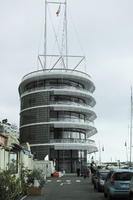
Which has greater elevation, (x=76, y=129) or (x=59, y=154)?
(x=76, y=129)

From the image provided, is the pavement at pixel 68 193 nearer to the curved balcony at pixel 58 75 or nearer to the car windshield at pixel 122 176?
the car windshield at pixel 122 176

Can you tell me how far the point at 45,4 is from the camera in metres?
83.2

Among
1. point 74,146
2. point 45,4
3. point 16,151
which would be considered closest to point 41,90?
point 74,146

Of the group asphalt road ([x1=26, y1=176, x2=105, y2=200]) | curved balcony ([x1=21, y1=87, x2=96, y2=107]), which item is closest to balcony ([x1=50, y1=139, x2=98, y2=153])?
curved balcony ([x1=21, y1=87, x2=96, y2=107])

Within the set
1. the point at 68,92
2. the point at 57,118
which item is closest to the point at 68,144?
the point at 57,118

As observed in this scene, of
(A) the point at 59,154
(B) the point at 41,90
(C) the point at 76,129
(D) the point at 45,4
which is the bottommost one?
(A) the point at 59,154

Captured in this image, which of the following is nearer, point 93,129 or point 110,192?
point 110,192

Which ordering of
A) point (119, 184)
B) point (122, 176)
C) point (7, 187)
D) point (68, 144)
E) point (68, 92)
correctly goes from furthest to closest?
point (68, 92)
point (68, 144)
point (122, 176)
point (119, 184)
point (7, 187)

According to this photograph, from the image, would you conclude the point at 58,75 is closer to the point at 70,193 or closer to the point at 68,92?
the point at 68,92

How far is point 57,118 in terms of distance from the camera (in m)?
75.4

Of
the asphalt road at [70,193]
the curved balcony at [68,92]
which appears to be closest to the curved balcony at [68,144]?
the curved balcony at [68,92]

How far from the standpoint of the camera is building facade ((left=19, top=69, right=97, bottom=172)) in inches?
2906

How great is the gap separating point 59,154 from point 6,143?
57.5 meters

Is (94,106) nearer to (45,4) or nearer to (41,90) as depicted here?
(41,90)
